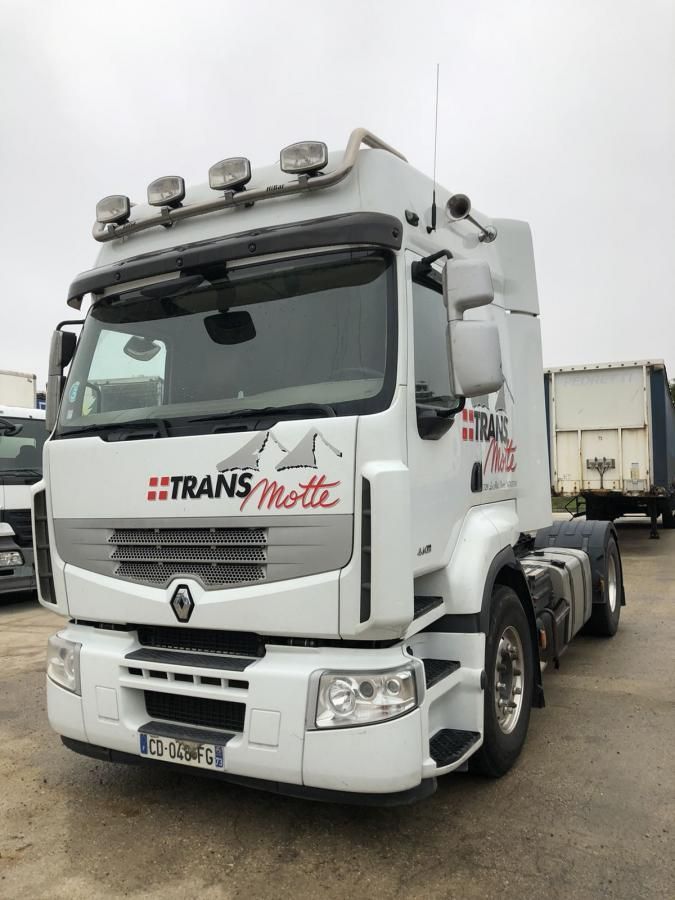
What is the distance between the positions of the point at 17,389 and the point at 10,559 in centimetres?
396

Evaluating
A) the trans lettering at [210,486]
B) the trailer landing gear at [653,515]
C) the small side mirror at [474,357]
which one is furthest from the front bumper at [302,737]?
the trailer landing gear at [653,515]

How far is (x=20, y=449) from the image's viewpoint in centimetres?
930

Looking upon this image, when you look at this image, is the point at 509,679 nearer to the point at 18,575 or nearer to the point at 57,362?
the point at 57,362

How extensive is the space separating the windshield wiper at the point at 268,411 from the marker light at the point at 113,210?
1.30 meters

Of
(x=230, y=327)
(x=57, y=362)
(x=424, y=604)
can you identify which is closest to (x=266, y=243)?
(x=230, y=327)

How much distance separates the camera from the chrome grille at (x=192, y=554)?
303cm

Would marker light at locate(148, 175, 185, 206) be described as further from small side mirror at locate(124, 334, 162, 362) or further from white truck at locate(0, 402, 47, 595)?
white truck at locate(0, 402, 47, 595)

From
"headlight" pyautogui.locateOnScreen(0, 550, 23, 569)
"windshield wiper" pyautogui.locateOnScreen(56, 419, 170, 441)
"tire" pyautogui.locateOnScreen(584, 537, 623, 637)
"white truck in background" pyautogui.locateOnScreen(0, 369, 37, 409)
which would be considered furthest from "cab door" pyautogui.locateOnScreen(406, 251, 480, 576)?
"white truck in background" pyautogui.locateOnScreen(0, 369, 37, 409)

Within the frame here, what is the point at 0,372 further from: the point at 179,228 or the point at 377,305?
the point at 377,305

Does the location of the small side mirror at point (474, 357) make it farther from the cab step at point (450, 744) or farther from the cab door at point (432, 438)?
the cab step at point (450, 744)

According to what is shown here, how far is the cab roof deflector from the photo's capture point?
127 inches

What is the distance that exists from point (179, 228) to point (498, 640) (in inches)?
104

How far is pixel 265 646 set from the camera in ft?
9.95

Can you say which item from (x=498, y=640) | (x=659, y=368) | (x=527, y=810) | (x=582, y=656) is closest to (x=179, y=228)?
(x=498, y=640)
